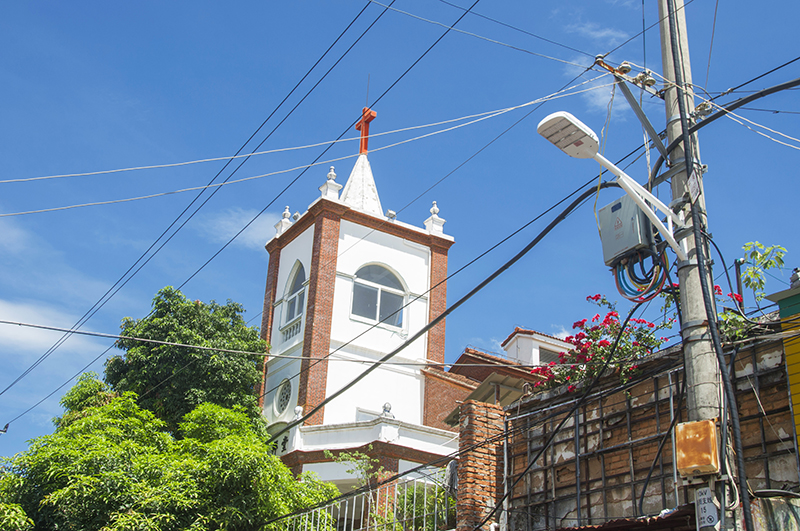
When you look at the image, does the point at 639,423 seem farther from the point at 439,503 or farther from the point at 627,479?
the point at 439,503

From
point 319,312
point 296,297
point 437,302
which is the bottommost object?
point 319,312

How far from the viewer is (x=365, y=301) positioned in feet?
87.6

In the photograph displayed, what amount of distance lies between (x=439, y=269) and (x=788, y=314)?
1927 centimetres

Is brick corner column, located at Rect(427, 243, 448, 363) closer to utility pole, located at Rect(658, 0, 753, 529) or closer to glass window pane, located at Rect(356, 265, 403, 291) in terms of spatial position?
glass window pane, located at Rect(356, 265, 403, 291)

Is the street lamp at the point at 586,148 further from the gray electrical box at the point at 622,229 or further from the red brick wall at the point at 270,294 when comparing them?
the red brick wall at the point at 270,294

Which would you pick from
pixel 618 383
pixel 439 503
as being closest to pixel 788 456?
pixel 618 383

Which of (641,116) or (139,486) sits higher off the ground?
(641,116)

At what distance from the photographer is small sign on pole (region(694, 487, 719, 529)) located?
634 cm

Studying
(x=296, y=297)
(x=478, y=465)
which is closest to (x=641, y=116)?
(x=478, y=465)

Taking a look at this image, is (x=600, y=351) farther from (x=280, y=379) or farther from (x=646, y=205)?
(x=280, y=379)

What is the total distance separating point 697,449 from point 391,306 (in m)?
21.1

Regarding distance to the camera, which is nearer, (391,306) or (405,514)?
(405,514)

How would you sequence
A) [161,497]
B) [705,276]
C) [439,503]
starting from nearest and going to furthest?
[705,276] → [439,503] → [161,497]

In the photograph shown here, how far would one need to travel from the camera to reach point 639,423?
1052 cm
